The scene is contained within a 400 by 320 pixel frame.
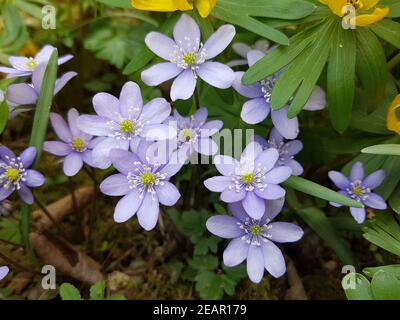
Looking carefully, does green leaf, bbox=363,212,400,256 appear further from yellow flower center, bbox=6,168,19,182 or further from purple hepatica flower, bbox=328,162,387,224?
yellow flower center, bbox=6,168,19,182

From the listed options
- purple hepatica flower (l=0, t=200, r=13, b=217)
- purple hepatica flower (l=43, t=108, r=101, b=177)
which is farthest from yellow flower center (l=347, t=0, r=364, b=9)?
purple hepatica flower (l=0, t=200, r=13, b=217)

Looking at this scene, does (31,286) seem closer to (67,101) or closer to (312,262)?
(67,101)

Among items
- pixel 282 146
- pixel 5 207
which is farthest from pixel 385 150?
pixel 5 207

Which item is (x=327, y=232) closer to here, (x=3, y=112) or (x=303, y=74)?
(x=303, y=74)

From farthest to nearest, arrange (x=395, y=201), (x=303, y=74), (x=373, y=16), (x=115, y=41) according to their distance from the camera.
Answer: (x=115, y=41)
(x=395, y=201)
(x=303, y=74)
(x=373, y=16)

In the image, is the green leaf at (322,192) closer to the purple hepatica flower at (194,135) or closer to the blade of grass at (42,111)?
the purple hepatica flower at (194,135)

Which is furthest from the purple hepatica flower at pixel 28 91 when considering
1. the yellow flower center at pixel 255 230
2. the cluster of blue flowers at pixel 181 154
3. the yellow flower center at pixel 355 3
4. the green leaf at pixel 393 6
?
the green leaf at pixel 393 6

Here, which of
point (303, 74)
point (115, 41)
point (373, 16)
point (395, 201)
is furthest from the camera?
point (115, 41)

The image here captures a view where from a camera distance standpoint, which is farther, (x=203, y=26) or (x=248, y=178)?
(x=203, y=26)
